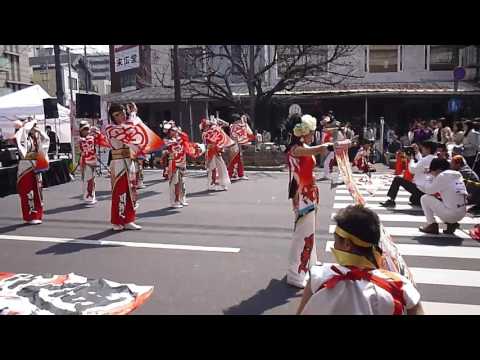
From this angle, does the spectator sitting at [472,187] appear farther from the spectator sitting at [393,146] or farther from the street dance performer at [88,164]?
the spectator sitting at [393,146]

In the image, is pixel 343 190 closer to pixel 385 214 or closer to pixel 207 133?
pixel 385 214

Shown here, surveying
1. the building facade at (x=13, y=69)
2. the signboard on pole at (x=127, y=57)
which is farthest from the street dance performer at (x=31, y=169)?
the building facade at (x=13, y=69)

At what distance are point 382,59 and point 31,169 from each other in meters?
22.2

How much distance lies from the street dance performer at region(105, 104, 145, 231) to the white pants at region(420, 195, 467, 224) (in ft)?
15.4

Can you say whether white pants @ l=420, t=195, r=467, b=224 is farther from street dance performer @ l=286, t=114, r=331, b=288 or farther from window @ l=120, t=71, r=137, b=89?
window @ l=120, t=71, r=137, b=89

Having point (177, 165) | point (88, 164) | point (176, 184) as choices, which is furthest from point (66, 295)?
point (88, 164)

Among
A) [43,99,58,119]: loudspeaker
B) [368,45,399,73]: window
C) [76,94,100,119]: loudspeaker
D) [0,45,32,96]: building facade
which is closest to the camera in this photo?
[76,94,100,119]: loudspeaker

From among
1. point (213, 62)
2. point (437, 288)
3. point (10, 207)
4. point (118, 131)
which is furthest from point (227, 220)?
point (213, 62)

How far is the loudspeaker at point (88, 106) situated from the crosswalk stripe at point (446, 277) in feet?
38.6

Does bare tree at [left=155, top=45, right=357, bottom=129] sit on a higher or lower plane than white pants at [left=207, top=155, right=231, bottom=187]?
higher

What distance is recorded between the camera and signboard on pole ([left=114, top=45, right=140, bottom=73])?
2948 centimetres

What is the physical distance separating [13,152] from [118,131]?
321 inches

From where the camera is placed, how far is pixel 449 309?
4285mm

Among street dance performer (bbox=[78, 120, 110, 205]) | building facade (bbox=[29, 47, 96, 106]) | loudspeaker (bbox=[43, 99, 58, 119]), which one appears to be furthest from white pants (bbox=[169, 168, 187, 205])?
building facade (bbox=[29, 47, 96, 106])
